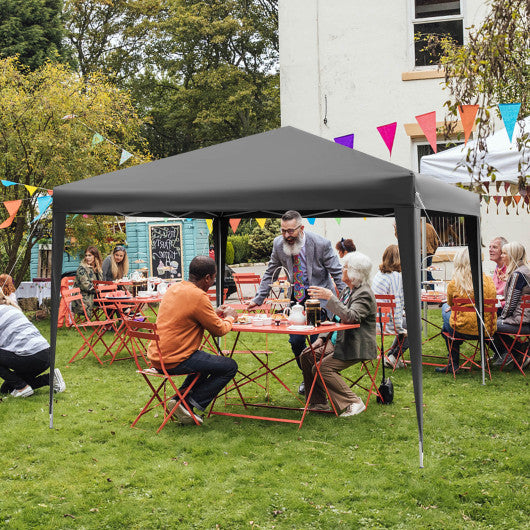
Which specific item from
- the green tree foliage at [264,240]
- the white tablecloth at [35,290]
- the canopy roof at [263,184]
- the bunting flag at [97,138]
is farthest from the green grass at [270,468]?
the green tree foliage at [264,240]

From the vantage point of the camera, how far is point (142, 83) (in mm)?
29594

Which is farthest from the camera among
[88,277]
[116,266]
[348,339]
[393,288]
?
[116,266]

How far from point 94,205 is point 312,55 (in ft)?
29.3

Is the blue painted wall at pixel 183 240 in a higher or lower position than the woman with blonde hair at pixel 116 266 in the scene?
higher

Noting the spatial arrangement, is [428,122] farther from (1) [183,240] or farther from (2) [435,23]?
(1) [183,240]

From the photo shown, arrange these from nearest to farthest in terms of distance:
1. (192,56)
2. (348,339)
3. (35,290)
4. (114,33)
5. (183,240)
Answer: (348,339) → (35,290) → (183,240) → (192,56) → (114,33)

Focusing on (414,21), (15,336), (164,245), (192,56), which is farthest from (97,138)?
(192,56)

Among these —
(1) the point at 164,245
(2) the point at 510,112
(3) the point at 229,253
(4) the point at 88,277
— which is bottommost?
(4) the point at 88,277

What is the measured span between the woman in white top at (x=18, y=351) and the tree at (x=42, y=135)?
5.53 m

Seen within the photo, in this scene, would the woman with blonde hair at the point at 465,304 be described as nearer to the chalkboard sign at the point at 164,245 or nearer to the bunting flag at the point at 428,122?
the bunting flag at the point at 428,122

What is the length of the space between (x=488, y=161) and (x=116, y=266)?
20.4 feet

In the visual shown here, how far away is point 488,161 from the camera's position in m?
7.69

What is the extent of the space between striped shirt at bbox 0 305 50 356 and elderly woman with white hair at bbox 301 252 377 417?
8.92 feet

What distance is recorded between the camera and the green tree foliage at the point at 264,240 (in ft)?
74.3
